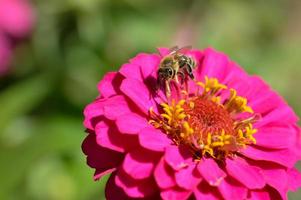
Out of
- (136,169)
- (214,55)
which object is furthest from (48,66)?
(136,169)

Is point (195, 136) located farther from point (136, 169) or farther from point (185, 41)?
point (185, 41)

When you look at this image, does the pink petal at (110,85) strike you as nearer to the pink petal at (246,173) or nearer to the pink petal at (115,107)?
the pink petal at (115,107)

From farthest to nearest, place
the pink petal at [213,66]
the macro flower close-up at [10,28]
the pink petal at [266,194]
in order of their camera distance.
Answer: the macro flower close-up at [10,28]
the pink petal at [213,66]
the pink petal at [266,194]

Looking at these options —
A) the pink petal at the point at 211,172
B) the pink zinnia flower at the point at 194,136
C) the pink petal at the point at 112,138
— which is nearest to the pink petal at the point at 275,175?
the pink zinnia flower at the point at 194,136

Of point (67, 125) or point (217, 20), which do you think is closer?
point (67, 125)

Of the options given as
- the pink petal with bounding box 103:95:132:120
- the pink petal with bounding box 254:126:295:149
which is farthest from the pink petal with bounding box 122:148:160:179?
the pink petal with bounding box 254:126:295:149

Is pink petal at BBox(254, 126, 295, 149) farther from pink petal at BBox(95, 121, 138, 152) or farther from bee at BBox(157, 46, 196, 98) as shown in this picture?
pink petal at BBox(95, 121, 138, 152)

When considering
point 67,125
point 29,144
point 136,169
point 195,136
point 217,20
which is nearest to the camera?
point 136,169
